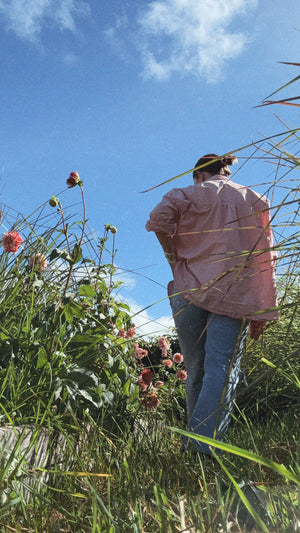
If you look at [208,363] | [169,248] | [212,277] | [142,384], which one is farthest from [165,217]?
[142,384]

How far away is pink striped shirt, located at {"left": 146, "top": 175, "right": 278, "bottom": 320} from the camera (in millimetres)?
2900

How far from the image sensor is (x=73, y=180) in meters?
2.72

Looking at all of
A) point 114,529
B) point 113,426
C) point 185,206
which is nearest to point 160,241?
point 185,206

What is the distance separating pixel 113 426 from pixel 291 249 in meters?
1.98

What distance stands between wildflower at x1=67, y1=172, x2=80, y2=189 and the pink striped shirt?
1.71 ft

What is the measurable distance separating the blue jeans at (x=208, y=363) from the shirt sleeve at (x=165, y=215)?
46 centimetres

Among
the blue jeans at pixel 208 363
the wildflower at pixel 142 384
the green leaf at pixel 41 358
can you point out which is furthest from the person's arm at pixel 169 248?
the green leaf at pixel 41 358

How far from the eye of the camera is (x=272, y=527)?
1.04 metres

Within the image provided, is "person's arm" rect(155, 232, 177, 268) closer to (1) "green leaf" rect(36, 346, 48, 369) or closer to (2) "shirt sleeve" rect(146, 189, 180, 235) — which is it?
(2) "shirt sleeve" rect(146, 189, 180, 235)

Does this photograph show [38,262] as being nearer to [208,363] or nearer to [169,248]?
[169,248]

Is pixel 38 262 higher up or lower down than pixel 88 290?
higher up

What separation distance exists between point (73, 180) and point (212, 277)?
0.94 meters

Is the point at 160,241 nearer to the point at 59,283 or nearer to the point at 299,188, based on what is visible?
the point at 59,283

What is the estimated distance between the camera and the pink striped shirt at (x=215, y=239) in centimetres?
290
